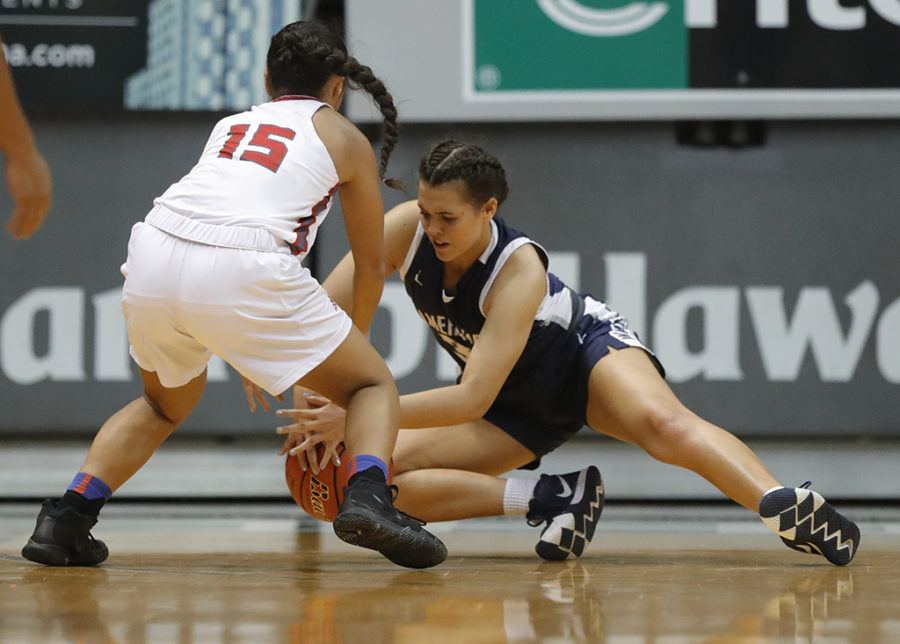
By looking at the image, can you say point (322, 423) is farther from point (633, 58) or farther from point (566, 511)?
point (633, 58)

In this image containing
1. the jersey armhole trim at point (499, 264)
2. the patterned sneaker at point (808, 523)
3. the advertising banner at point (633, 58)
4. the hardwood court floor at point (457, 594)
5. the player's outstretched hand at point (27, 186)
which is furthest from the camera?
the advertising banner at point (633, 58)

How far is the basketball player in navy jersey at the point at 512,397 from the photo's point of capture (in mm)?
3271

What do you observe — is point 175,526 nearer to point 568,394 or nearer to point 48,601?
point 568,394

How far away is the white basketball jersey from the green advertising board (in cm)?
250

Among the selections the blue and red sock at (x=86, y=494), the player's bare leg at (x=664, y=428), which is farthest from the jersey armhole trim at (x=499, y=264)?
the blue and red sock at (x=86, y=494)

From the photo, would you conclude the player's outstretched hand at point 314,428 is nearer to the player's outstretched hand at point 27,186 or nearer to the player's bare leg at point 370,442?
the player's bare leg at point 370,442

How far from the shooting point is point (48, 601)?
258 centimetres

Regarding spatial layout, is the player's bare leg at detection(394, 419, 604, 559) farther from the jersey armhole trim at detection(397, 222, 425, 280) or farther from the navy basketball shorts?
the jersey armhole trim at detection(397, 222, 425, 280)

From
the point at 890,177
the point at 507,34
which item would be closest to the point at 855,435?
the point at 890,177

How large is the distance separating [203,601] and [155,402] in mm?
893

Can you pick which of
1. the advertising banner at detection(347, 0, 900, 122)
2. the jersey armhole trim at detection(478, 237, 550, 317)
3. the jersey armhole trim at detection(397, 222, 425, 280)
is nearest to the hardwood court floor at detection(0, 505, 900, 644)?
the jersey armhole trim at detection(478, 237, 550, 317)

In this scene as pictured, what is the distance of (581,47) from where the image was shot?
5.56 m

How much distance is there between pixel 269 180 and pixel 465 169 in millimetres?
573

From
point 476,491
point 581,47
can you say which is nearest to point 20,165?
point 476,491
